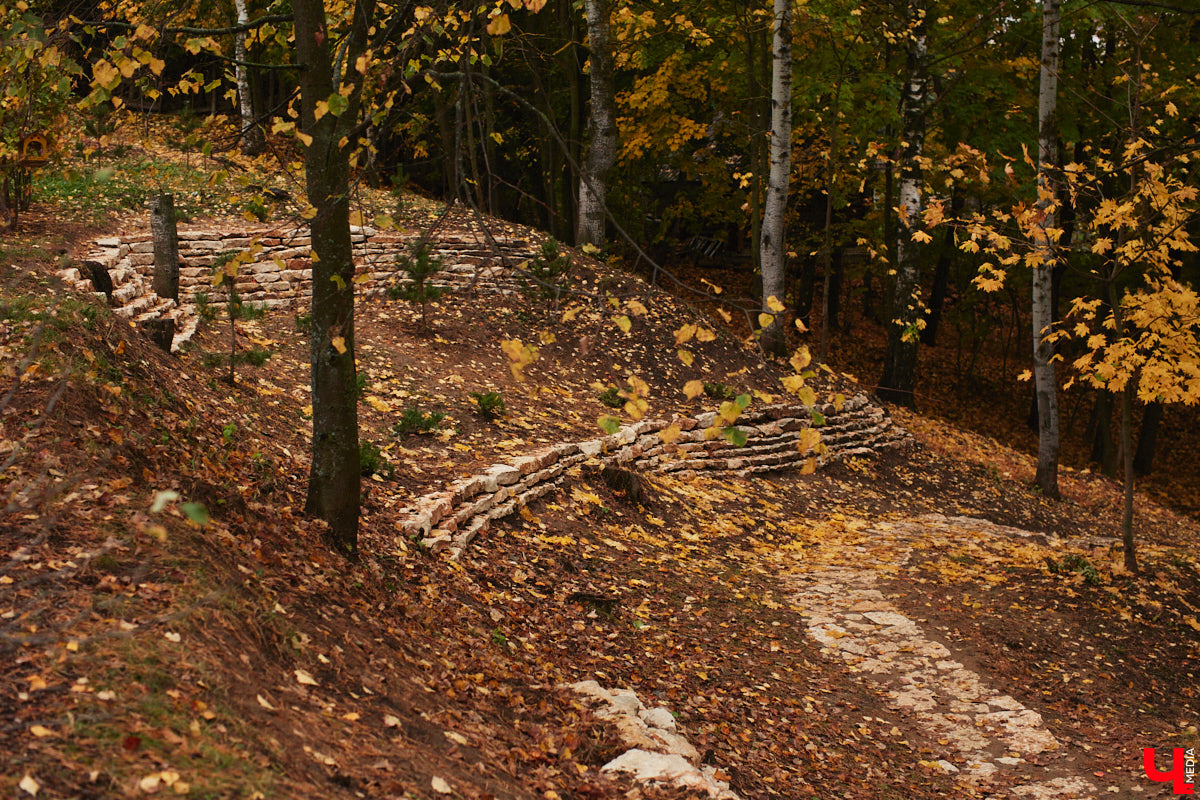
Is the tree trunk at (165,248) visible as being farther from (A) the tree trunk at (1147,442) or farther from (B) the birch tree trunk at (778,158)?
(A) the tree trunk at (1147,442)

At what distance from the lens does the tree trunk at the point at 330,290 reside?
4.35m

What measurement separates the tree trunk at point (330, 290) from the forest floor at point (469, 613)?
288 millimetres

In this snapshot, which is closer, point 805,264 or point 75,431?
point 75,431

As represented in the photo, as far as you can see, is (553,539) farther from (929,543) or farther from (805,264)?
(805,264)

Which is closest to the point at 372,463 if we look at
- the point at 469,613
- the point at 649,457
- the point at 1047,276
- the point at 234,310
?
the point at 469,613

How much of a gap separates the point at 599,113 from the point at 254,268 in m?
5.81

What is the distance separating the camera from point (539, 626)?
211 inches

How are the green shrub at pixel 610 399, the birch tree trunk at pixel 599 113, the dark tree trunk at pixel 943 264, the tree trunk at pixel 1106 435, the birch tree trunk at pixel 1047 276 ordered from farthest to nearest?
the dark tree trunk at pixel 943 264 → the tree trunk at pixel 1106 435 → the birch tree trunk at pixel 599 113 → the birch tree trunk at pixel 1047 276 → the green shrub at pixel 610 399

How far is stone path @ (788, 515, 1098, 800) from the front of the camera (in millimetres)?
4965

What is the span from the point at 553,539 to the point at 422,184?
1937 centimetres

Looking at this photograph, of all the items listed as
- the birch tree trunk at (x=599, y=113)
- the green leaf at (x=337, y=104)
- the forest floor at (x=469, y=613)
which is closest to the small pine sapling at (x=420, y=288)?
the forest floor at (x=469, y=613)

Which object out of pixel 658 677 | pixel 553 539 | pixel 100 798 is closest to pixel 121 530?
pixel 100 798

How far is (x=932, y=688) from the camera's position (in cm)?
Result: 590

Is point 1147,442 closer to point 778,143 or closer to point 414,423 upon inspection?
point 778,143
